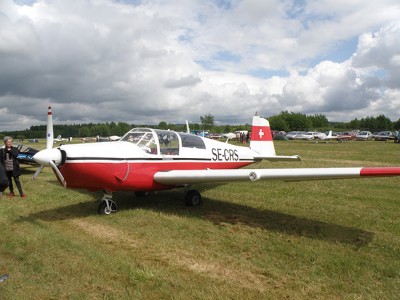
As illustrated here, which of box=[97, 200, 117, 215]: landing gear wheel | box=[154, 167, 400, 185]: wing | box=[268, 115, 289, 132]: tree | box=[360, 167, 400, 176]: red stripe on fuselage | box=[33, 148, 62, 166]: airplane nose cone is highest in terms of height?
box=[268, 115, 289, 132]: tree

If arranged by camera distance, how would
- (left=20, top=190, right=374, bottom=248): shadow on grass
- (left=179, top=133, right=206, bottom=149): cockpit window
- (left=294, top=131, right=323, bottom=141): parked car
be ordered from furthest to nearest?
(left=294, top=131, right=323, bottom=141): parked car < (left=179, top=133, right=206, bottom=149): cockpit window < (left=20, top=190, right=374, bottom=248): shadow on grass

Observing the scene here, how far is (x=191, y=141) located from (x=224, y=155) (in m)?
1.34

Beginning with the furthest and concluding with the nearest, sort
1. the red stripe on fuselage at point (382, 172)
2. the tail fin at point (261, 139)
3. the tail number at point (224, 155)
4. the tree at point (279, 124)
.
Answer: the tree at point (279, 124) < the tail fin at point (261, 139) < the tail number at point (224, 155) < the red stripe on fuselage at point (382, 172)

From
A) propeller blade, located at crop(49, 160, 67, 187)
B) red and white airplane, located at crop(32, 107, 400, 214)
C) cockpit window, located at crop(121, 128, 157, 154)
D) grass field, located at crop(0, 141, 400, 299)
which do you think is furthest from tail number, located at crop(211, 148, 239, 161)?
propeller blade, located at crop(49, 160, 67, 187)

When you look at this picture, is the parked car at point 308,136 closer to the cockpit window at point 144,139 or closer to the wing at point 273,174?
the cockpit window at point 144,139

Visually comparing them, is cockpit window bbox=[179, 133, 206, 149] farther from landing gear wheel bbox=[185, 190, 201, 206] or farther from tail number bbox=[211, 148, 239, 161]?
landing gear wheel bbox=[185, 190, 201, 206]

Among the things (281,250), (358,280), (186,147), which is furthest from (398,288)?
(186,147)

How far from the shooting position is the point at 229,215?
6941 millimetres

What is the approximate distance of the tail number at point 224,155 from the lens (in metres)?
9.01

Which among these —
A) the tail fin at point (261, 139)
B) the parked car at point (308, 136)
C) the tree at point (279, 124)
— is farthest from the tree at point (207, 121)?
the tail fin at point (261, 139)

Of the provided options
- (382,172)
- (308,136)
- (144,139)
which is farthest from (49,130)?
(308,136)

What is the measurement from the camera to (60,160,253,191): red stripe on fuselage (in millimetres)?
6074

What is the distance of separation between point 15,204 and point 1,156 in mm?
1570

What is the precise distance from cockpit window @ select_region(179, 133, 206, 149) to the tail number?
1.53 feet
